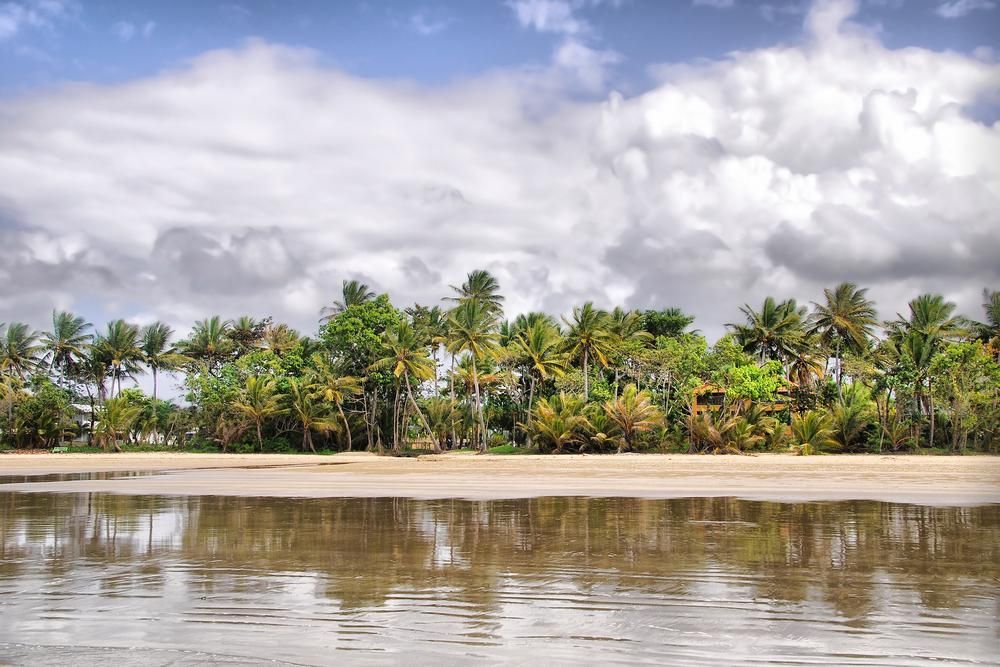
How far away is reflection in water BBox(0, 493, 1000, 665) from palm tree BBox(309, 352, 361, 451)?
119ft

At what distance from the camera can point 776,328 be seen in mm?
53344

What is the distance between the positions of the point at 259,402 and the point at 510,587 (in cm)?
4650

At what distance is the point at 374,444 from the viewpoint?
54781 mm

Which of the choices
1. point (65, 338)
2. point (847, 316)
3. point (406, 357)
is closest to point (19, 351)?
point (65, 338)

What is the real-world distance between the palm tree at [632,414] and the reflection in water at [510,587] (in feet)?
88.1

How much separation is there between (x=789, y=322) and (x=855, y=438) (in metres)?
12.7

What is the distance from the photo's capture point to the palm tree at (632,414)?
4100cm

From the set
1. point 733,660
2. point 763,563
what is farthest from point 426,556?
point 733,660

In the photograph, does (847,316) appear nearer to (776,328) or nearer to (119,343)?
(776,328)

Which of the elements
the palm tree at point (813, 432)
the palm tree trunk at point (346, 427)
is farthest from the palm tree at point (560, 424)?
the palm tree trunk at point (346, 427)

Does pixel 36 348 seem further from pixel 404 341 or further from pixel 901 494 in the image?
pixel 901 494

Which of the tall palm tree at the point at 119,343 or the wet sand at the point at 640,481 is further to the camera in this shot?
the tall palm tree at the point at 119,343

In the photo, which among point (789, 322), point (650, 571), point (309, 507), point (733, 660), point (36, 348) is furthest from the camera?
point (36, 348)

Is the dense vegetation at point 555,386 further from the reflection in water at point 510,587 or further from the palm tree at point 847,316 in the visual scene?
the reflection in water at point 510,587
